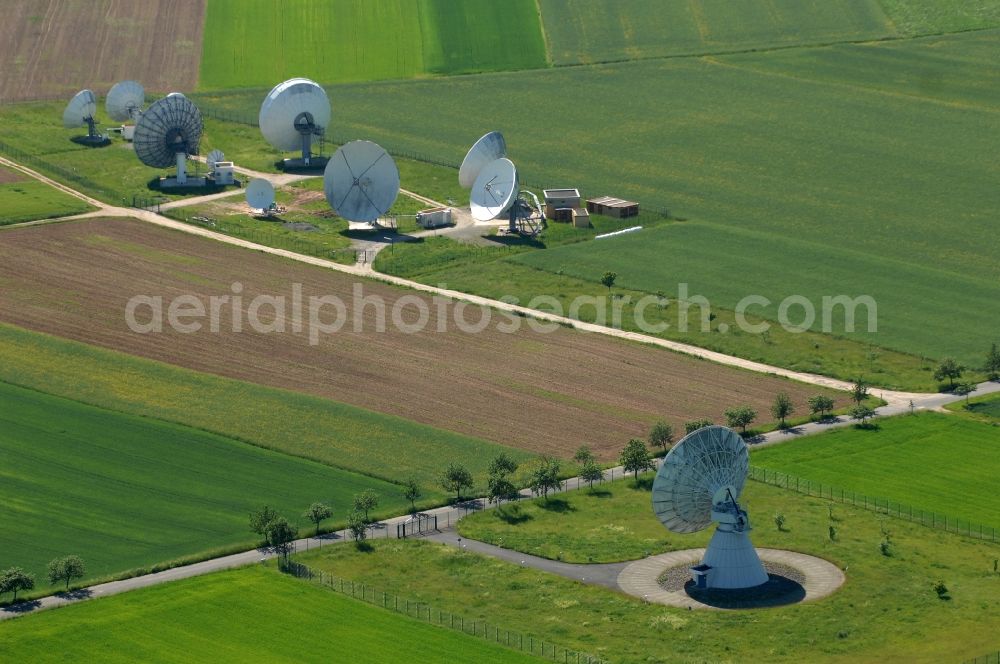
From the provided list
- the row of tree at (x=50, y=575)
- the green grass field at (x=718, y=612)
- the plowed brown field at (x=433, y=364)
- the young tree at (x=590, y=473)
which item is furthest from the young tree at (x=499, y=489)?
the row of tree at (x=50, y=575)

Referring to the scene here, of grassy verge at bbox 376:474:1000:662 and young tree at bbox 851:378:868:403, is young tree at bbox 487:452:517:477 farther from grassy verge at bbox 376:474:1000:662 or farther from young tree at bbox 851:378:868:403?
young tree at bbox 851:378:868:403

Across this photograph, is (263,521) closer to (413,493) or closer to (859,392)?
(413,493)

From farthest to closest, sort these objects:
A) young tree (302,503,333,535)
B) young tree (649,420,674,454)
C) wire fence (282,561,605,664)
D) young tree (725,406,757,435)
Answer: young tree (725,406,757,435) < young tree (649,420,674,454) < young tree (302,503,333,535) < wire fence (282,561,605,664)

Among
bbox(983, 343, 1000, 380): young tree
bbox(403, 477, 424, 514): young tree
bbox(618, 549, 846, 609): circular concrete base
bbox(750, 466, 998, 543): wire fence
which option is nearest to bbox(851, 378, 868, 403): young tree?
bbox(983, 343, 1000, 380): young tree

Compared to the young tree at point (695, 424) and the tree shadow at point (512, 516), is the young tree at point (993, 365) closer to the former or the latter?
the young tree at point (695, 424)

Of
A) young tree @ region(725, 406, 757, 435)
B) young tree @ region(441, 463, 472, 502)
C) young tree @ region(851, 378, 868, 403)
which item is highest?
young tree @ region(851, 378, 868, 403)

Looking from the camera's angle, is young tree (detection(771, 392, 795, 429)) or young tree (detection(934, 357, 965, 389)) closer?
young tree (detection(771, 392, 795, 429))

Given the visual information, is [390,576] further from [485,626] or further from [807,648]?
[807,648]

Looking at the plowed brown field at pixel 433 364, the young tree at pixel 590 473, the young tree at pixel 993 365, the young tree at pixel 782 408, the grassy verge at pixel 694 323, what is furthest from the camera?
the grassy verge at pixel 694 323
